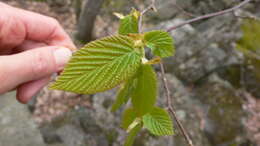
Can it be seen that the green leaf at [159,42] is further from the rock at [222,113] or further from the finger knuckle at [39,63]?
the rock at [222,113]

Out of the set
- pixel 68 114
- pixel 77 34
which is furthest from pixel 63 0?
pixel 68 114

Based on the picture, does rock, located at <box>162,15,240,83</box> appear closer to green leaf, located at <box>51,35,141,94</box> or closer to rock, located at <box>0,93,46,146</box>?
rock, located at <box>0,93,46,146</box>

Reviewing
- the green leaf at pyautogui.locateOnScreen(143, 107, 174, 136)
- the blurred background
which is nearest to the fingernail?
the green leaf at pyautogui.locateOnScreen(143, 107, 174, 136)

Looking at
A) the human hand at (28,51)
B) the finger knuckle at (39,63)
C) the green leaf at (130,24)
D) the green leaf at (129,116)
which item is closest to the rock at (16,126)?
the human hand at (28,51)

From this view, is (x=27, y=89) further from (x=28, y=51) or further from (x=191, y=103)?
(x=191, y=103)

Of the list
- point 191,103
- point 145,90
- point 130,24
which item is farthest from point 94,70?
point 191,103

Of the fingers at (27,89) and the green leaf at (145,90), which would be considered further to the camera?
the fingers at (27,89)

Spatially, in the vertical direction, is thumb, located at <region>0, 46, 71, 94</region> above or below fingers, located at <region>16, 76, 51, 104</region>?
→ above
